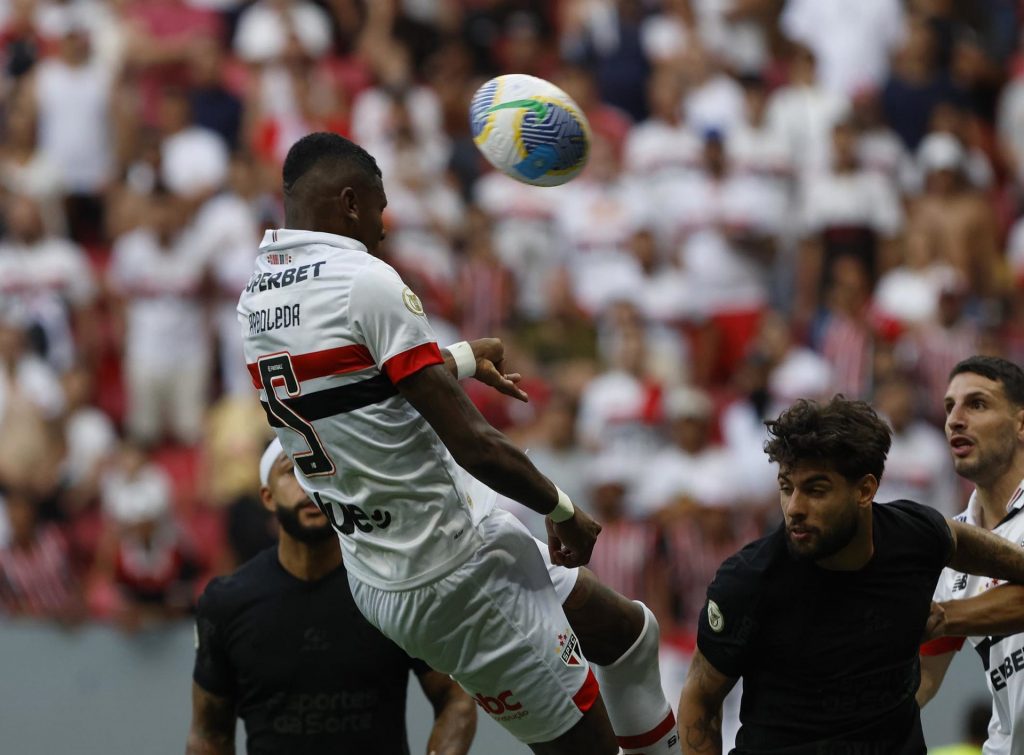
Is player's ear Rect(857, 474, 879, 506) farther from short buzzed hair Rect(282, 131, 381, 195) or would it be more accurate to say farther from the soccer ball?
short buzzed hair Rect(282, 131, 381, 195)

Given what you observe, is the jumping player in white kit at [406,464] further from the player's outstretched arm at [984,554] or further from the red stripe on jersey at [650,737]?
the player's outstretched arm at [984,554]

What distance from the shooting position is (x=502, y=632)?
5.63m

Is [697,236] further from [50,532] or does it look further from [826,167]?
[50,532]

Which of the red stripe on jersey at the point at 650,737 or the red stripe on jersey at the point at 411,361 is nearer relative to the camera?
the red stripe on jersey at the point at 411,361

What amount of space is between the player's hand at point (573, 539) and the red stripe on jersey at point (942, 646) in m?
1.65

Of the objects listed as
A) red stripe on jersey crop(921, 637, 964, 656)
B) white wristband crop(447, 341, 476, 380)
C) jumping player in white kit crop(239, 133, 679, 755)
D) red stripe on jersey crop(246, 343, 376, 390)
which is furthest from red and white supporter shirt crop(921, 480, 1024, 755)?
red stripe on jersey crop(246, 343, 376, 390)

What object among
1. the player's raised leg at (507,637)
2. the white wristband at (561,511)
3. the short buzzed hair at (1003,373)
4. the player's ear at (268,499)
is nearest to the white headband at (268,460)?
the player's ear at (268,499)

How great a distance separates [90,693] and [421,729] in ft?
8.41

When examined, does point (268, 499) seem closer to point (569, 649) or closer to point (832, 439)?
point (569, 649)

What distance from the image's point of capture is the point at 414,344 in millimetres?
5312

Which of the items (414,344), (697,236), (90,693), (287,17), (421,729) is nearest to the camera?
(414,344)

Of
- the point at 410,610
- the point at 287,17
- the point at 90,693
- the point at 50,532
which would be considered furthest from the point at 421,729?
the point at 287,17

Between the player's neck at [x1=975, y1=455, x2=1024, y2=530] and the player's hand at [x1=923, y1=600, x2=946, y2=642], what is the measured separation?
89cm

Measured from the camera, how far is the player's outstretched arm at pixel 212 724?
6574 millimetres
